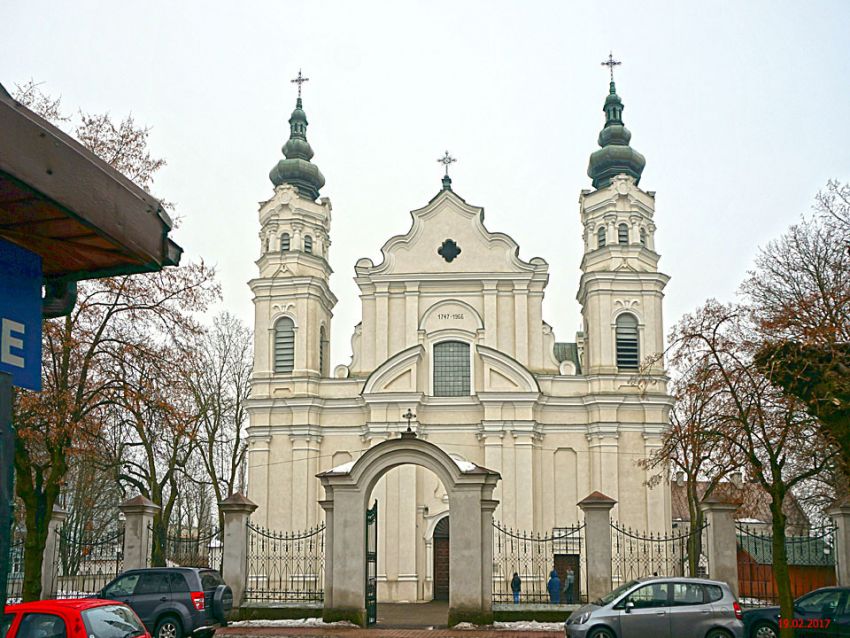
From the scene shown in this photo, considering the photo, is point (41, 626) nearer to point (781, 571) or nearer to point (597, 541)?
point (781, 571)

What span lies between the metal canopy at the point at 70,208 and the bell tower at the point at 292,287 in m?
33.8

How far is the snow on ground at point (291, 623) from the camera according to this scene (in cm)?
2077

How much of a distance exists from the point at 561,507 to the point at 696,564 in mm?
10462

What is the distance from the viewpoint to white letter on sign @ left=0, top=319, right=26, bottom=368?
3682mm

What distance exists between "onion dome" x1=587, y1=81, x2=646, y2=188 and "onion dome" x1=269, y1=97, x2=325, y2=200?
11810 mm

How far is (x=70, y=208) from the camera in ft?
10.8

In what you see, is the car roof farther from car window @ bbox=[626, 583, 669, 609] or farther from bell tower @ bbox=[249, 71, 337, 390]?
bell tower @ bbox=[249, 71, 337, 390]

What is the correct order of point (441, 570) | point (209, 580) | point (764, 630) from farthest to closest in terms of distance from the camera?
point (441, 570) < point (209, 580) < point (764, 630)

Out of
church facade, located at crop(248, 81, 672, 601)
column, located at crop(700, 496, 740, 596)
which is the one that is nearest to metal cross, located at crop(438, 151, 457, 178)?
church facade, located at crop(248, 81, 672, 601)

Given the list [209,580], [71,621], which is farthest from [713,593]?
[71,621]

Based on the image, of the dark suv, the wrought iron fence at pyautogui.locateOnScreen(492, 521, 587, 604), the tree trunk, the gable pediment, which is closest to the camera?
the tree trunk

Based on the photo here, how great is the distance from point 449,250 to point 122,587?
73.0 feet

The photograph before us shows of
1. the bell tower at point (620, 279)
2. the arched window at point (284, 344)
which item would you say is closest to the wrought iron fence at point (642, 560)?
the bell tower at point (620, 279)

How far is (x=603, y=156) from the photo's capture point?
40312 mm
